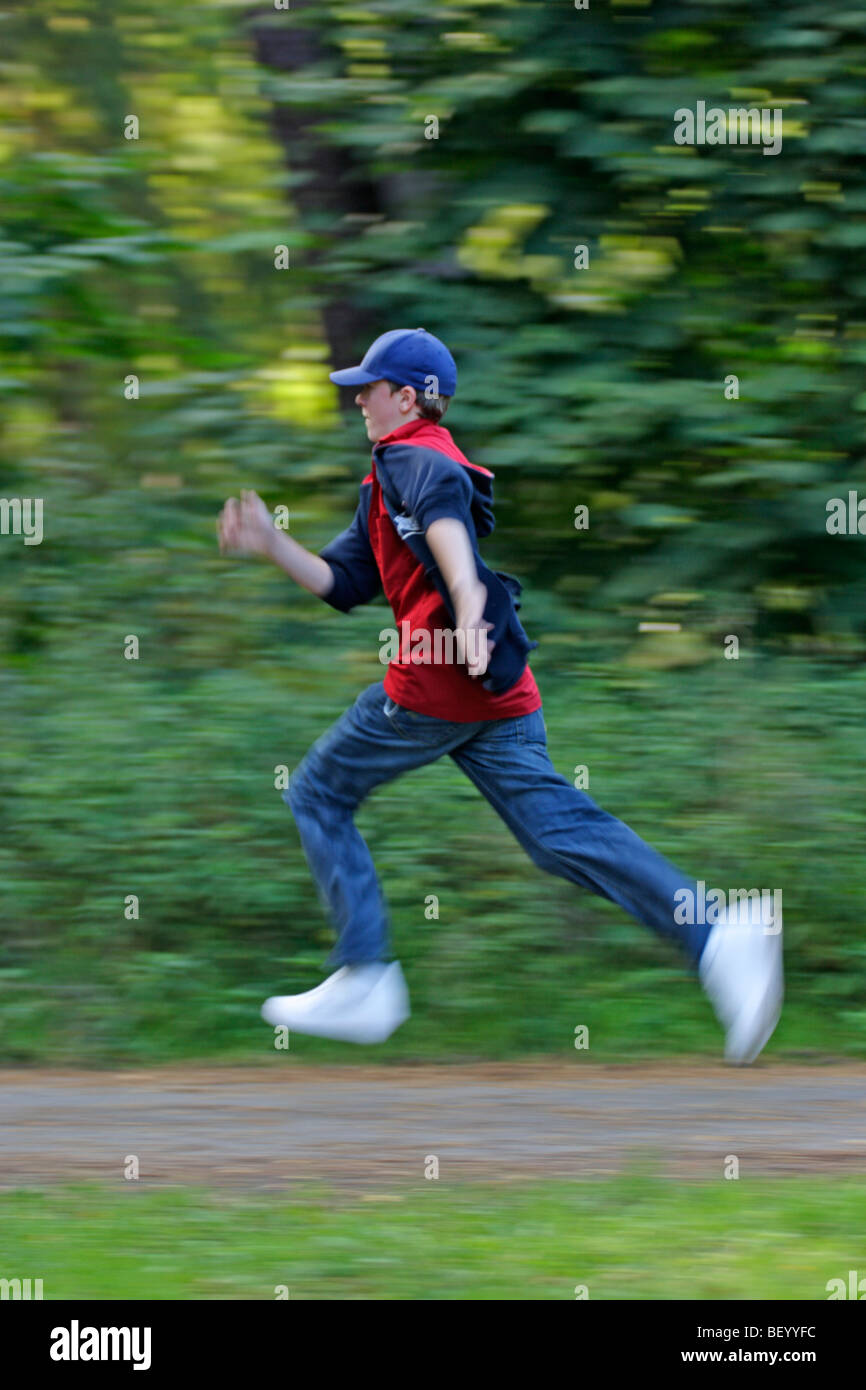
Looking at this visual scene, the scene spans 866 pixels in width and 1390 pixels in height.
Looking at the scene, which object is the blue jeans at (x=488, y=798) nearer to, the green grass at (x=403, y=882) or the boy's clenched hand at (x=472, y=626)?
the boy's clenched hand at (x=472, y=626)

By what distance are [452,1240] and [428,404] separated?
7.54 ft

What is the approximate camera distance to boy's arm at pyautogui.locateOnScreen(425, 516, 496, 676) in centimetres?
468

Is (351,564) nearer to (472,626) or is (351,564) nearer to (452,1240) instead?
(472,626)

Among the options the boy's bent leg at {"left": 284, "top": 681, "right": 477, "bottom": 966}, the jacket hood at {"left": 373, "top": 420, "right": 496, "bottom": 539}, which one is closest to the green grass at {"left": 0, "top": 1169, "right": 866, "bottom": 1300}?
the boy's bent leg at {"left": 284, "top": 681, "right": 477, "bottom": 966}

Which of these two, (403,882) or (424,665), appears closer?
(424,665)

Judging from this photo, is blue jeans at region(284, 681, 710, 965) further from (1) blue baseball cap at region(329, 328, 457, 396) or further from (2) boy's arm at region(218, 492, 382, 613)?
(1) blue baseball cap at region(329, 328, 457, 396)

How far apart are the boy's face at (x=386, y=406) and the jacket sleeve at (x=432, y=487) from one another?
209mm

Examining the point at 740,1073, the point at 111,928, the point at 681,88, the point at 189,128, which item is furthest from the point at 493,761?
the point at 189,128

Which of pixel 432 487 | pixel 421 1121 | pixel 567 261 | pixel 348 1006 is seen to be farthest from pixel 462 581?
pixel 567 261

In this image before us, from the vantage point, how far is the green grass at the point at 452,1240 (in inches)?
145

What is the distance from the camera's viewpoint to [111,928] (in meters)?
6.24

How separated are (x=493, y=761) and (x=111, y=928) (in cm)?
186

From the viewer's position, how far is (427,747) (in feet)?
16.7

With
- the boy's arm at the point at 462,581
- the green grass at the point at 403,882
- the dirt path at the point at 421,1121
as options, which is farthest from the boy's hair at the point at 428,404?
the dirt path at the point at 421,1121
